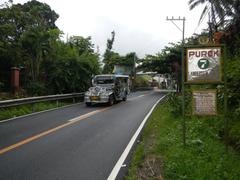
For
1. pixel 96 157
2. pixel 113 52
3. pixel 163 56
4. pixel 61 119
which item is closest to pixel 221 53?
pixel 96 157

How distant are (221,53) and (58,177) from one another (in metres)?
4.85

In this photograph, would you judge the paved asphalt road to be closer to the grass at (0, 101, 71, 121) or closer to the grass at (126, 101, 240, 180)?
the grass at (126, 101, 240, 180)

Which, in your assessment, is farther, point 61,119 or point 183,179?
point 61,119

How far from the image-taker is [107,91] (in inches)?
936

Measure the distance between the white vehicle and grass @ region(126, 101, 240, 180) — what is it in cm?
1190

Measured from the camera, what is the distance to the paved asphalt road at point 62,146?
7209mm

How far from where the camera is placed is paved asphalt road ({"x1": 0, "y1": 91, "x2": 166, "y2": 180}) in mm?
7209

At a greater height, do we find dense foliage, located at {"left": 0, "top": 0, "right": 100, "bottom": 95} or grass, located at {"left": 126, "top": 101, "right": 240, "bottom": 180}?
dense foliage, located at {"left": 0, "top": 0, "right": 100, "bottom": 95}

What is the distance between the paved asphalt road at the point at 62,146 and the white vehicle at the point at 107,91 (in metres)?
7.18

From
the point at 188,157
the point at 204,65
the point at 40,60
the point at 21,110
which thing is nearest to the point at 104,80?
the point at 40,60

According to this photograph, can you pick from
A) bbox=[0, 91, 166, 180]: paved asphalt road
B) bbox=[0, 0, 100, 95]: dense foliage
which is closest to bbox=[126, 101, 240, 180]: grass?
bbox=[0, 91, 166, 180]: paved asphalt road

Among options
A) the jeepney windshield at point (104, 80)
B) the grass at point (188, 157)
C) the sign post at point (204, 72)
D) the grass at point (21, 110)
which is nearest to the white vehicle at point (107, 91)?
the jeepney windshield at point (104, 80)

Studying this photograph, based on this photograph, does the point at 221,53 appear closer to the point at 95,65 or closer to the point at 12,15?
the point at 95,65

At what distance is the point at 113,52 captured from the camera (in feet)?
249
